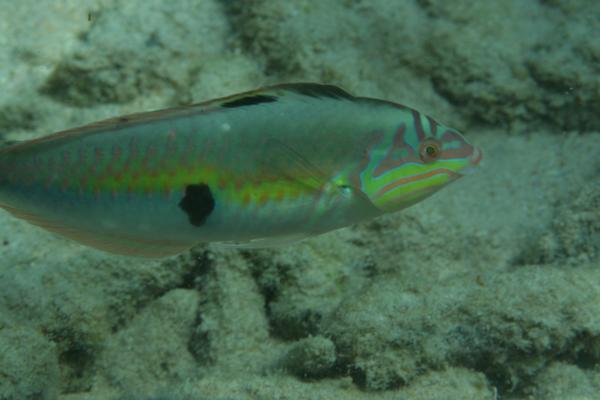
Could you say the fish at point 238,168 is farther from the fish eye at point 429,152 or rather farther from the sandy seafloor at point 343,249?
the sandy seafloor at point 343,249

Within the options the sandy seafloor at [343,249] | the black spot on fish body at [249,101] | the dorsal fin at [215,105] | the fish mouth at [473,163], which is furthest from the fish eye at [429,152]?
the sandy seafloor at [343,249]

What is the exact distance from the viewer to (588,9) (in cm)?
531

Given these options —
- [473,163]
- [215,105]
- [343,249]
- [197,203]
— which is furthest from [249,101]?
[343,249]

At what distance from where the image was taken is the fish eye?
2066mm

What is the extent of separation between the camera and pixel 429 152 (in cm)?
207

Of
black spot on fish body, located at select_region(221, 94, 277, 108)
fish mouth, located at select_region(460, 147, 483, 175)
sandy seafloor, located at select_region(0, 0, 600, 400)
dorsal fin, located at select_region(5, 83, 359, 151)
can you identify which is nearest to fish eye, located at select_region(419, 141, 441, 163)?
fish mouth, located at select_region(460, 147, 483, 175)

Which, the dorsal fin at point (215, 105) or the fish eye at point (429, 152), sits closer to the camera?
the dorsal fin at point (215, 105)

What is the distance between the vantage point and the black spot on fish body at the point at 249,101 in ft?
6.57

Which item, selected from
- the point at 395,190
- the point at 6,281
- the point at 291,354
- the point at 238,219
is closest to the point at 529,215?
the point at 291,354

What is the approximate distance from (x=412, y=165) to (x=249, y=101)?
0.68m

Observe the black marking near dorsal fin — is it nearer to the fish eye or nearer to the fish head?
the fish head

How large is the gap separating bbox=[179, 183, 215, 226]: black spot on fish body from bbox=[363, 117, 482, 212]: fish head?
0.61 metres

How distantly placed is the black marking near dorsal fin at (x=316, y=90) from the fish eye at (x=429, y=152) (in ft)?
1.19

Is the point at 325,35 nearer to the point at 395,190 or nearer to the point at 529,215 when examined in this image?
the point at 529,215
